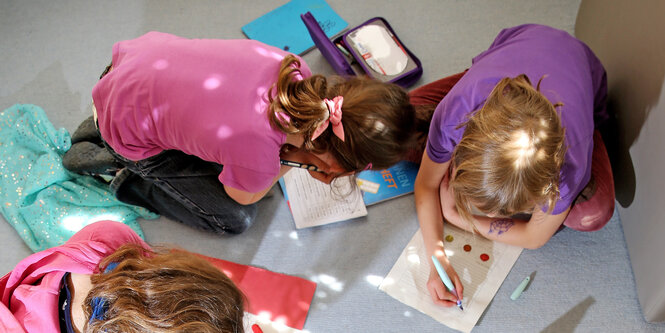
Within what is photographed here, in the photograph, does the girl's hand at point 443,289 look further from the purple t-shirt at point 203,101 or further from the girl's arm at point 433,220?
the purple t-shirt at point 203,101

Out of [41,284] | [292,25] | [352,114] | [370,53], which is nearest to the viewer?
[41,284]

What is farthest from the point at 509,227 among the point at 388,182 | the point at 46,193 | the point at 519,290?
the point at 46,193

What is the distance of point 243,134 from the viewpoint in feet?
3.09

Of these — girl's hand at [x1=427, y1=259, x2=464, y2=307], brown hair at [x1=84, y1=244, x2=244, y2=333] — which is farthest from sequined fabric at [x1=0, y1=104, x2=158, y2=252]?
girl's hand at [x1=427, y1=259, x2=464, y2=307]

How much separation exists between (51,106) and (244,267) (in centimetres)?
84

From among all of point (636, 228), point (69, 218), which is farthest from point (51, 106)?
point (636, 228)

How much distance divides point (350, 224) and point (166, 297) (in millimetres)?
675

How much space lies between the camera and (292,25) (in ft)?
5.48

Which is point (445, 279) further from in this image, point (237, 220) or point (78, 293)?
point (78, 293)

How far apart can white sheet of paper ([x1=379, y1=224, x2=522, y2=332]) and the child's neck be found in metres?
0.64

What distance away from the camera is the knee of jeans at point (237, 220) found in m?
1.27

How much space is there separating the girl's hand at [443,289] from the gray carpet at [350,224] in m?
0.06

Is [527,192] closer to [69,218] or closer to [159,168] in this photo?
[159,168]

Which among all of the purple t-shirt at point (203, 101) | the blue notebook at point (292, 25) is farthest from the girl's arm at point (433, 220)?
the blue notebook at point (292, 25)
